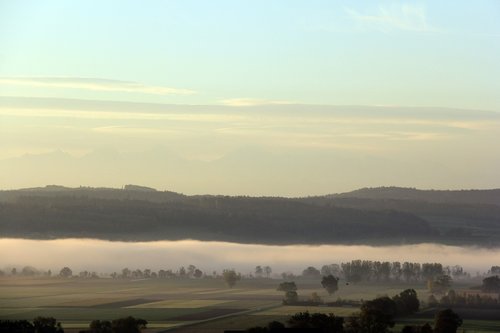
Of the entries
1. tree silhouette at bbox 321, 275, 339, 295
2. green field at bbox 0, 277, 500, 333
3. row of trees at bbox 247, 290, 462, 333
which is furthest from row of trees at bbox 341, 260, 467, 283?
row of trees at bbox 247, 290, 462, 333

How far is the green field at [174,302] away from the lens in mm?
52750

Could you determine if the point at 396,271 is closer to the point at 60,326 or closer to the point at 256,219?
the point at 256,219

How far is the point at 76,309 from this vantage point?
59.6 meters

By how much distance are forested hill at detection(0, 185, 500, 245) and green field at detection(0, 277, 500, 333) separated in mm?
10731

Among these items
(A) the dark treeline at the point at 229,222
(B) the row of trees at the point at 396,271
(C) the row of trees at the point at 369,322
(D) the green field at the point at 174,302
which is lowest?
(C) the row of trees at the point at 369,322

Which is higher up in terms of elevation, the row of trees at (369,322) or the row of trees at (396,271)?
the row of trees at (396,271)

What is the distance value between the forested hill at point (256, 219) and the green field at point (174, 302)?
10731 millimetres

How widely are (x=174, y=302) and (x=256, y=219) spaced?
→ 3265cm

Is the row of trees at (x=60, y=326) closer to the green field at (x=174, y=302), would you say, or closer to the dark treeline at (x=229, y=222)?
the green field at (x=174, y=302)

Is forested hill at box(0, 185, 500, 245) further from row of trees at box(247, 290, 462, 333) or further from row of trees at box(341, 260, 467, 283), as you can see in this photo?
row of trees at box(247, 290, 462, 333)

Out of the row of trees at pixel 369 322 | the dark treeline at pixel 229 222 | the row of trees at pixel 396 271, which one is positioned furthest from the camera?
the dark treeline at pixel 229 222

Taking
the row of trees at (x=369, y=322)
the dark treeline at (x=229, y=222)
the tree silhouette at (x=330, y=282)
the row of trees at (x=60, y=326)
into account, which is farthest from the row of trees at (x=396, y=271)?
the row of trees at (x=60, y=326)

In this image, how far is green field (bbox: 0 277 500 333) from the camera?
5275 cm

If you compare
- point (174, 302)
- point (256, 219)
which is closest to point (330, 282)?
point (174, 302)
